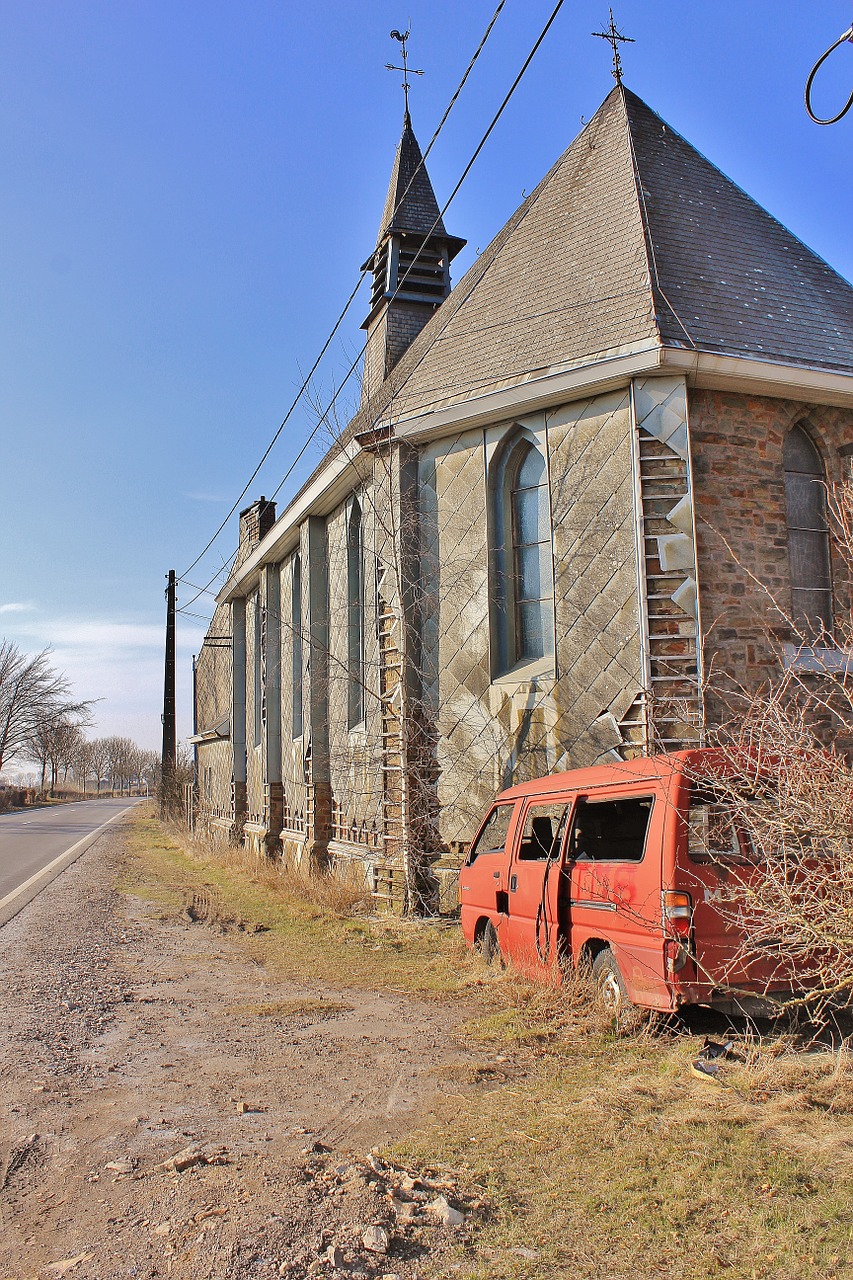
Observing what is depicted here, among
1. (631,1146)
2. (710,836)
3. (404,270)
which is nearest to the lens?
(631,1146)

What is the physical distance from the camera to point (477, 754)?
1236 centimetres

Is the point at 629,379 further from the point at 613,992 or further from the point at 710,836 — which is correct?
the point at 613,992

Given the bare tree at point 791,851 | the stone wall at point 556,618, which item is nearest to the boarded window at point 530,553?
the stone wall at point 556,618

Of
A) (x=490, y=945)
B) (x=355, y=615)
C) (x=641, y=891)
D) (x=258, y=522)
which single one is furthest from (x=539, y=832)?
(x=258, y=522)

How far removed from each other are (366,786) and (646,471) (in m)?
6.80

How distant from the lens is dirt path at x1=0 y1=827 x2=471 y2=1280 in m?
3.71

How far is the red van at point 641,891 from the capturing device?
5.84 metres

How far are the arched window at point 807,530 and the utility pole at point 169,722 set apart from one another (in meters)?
29.8

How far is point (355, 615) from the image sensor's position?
16.9 metres

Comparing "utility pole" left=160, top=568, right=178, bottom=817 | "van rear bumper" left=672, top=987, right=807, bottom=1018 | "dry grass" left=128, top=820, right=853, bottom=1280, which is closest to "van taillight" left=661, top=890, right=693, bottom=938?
"van rear bumper" left=672, top=987, right=807, bottom=1018

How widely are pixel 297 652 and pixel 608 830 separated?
42.8ft

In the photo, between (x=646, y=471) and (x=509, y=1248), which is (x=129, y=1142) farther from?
(x=646, y=471)

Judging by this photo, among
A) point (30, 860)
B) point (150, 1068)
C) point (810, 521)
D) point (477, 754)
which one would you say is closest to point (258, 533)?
point (30, 860)

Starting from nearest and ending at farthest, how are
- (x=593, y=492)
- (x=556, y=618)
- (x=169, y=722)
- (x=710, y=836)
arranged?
(x=710, y=836), (x=593, y=492), (x=556, y=618), (x=169, y=722)
